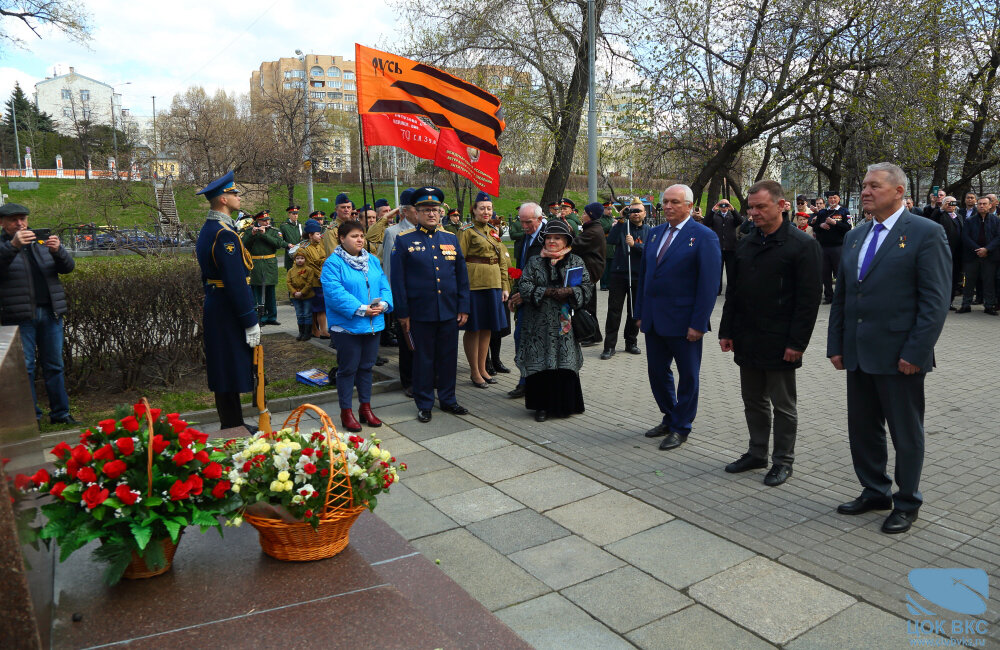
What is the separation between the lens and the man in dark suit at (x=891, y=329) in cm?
410

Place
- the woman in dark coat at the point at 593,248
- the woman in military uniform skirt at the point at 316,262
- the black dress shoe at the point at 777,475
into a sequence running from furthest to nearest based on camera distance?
the woman in military uniform skirt at the point at 316,262 → the woman in dark coat at the point at 593,248 → the black dress shoe at the point at 777,475

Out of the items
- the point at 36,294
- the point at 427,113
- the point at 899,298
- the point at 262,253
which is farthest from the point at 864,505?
the point at 262,253

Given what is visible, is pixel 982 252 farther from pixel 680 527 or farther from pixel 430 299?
pixel 680 527

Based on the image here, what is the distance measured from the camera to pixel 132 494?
291 centimetres

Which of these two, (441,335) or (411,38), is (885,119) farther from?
(441,335)

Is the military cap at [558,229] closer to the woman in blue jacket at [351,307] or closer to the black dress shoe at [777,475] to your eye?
the woman in blue jacket at [351,307]

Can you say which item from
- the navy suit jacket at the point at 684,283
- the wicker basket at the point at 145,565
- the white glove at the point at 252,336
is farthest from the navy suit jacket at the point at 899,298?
the white glove at the point at 252,336

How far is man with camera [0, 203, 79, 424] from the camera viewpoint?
21.7 feet

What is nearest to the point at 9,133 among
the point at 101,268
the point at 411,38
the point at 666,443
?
the point at 411,38

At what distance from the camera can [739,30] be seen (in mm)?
18812

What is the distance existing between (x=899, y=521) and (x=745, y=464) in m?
1.25

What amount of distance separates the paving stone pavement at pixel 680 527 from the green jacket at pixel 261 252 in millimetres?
6026

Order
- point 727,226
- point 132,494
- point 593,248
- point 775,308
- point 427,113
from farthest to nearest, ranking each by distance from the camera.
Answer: point 727,226
point 593,248
point 427,113
point 775,308
point 132,494

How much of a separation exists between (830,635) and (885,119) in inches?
714
